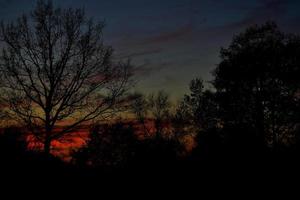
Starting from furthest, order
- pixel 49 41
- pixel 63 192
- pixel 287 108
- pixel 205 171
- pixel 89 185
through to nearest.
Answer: pixel 287 108 → pixel 49 41 → pixel 205 171 → pixel 89 185 → pixel 63 192

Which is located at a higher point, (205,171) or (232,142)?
(232,142)

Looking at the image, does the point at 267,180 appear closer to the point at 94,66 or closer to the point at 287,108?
the point at 94,66

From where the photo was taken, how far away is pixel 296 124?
85.8 ft

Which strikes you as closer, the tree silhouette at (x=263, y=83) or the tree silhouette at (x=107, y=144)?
the tree silhouette at (x=263, y=83)

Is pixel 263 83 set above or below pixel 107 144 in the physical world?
above

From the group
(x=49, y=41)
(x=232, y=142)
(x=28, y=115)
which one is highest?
(x=49, y=41)

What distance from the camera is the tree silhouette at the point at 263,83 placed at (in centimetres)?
2633

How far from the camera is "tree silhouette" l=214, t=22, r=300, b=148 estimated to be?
26.3 metres

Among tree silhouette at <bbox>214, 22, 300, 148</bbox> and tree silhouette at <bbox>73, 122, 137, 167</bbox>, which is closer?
tree silhouette at <bbox>214, 22, 300, 148</bbox>

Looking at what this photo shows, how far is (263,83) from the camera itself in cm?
2734

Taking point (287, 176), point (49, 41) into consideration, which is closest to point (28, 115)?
point (49, 41)

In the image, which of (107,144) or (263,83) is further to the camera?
(107,144)

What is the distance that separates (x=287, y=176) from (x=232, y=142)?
5292 mm

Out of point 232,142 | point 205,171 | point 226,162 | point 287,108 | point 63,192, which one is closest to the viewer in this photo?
point 63,192
